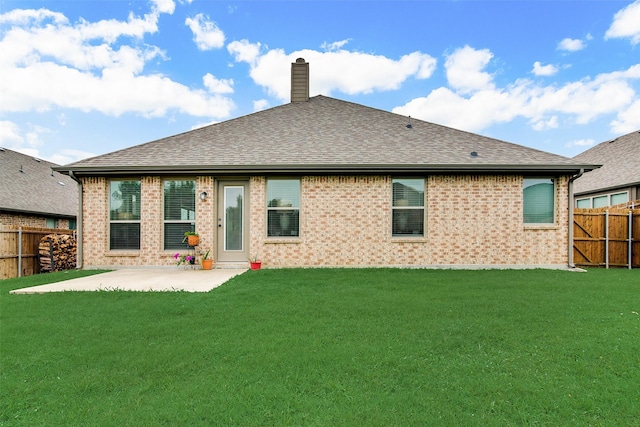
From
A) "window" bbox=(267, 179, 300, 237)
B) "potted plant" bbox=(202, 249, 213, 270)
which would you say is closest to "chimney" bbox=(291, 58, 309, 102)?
"window" bbox=(267, 179, 300, 237)

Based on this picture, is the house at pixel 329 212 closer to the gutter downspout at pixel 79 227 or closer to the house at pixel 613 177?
the gutter downspout at pixel 79 227

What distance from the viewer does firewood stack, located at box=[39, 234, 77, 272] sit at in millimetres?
9211

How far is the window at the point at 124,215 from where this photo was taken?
350 inches

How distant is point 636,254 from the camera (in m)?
9.75

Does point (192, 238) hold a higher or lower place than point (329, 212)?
lower

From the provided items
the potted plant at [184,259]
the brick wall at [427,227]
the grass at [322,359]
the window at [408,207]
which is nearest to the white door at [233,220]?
the brick wall at [427,227]

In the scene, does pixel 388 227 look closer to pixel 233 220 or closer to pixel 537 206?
pixel 537 206

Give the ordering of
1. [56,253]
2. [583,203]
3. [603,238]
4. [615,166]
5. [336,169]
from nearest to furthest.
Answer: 1. [336,169]
2. [56,253]
3. [603,238]
4. [615,166]
5. [583,203]

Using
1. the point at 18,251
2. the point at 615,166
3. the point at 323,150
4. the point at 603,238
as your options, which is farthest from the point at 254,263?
the point at 615,166

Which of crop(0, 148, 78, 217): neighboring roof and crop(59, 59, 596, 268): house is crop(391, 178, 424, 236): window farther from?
crop(0, 148, 78, 217): neighboring roof

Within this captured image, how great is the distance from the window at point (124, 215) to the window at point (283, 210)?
147 inches

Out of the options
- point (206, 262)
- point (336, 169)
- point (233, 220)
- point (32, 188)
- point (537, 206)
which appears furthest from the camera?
point (32, 188)

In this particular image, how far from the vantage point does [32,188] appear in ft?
50.8

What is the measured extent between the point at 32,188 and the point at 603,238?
77.5 ft
